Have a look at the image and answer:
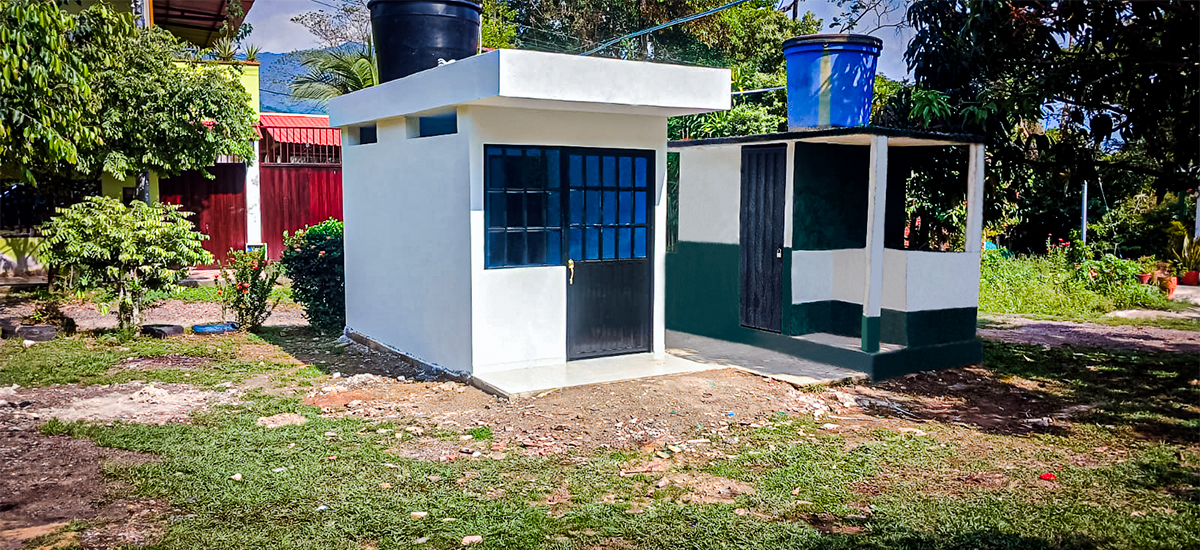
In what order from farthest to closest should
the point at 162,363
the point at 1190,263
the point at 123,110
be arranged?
the point at 1190,263 → the point at 123,110 → the point at 162,363

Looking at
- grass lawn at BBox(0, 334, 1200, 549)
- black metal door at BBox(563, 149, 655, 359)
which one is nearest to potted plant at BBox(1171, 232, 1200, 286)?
grass lawn at BBox(0, 334, 1200, 549)

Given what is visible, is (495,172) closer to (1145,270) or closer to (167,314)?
(167,314)

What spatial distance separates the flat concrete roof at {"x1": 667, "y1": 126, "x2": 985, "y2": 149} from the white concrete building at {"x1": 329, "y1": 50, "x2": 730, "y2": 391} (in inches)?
29.6

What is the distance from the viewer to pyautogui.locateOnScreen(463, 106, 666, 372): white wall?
8062 millimetres

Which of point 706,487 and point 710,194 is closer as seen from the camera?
point 706,487

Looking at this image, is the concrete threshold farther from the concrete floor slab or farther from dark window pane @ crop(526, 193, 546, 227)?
dark window pane @ crop(526, 193, 546, 227)

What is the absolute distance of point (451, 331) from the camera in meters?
8.57

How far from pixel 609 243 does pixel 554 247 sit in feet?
1.91

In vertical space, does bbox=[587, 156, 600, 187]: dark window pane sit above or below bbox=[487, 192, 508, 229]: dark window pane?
above

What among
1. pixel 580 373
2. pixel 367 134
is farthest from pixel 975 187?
pixel 367 134

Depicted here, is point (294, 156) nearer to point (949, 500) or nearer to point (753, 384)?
point (753, 384)

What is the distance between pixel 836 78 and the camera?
8.77m

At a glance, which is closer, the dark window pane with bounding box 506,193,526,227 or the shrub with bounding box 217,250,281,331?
the dark window pane with bounding box 506,193,526,227

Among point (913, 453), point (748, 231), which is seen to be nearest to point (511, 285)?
point (748, 231)
